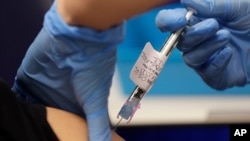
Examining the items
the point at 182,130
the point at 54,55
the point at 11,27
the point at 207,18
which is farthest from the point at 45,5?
the point at 182,130

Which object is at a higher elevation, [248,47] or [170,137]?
[248,47]

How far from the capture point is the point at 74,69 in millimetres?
625

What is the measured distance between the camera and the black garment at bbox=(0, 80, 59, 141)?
0.62m

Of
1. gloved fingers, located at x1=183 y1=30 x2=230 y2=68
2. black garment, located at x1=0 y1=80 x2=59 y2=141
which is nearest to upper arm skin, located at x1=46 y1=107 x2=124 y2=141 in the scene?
black garment, located at x1=0 y1=80 x2=59 y2=141

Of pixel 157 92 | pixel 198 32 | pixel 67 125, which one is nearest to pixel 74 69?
pixel 67 125

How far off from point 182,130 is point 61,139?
16.2 inches

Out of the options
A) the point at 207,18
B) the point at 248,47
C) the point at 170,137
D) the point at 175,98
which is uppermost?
the point at 207,18

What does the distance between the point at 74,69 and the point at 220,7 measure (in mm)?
290

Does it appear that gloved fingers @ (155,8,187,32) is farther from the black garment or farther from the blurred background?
the black garment

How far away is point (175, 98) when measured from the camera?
0.95m

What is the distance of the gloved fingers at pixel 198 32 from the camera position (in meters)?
0.69

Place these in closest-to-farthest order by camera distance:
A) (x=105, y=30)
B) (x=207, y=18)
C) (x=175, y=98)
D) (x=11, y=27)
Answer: (x=105, y=30) → (x=207, y=18) → (x=11, y=27) → (x=175, y=98)

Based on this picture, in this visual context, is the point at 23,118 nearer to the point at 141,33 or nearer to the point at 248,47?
the point at 141,33

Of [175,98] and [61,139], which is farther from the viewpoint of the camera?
[175,98]
